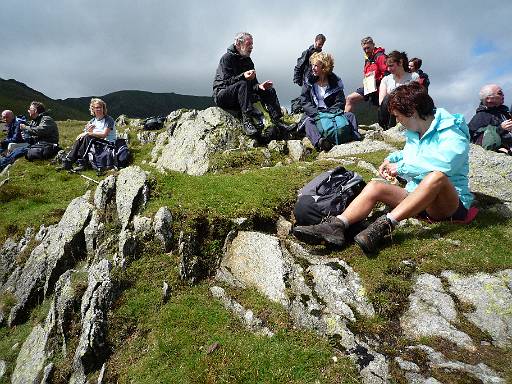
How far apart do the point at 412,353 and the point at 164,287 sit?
497cm

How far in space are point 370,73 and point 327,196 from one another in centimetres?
1396

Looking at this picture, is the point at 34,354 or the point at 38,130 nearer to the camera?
the point at 34,354

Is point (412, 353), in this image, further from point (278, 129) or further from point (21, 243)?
point (278, 129)

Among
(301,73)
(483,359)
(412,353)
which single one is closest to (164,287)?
(412,353)

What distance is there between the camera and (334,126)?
16.8 m

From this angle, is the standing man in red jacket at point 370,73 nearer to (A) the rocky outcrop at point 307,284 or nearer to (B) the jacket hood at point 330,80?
(B) the jacket hood at point 330,80

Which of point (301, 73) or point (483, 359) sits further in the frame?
point (301, 73)

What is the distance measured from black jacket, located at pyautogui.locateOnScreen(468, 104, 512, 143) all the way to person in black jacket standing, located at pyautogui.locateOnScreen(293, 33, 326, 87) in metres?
8.94

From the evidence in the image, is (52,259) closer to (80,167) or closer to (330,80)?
(80,167)

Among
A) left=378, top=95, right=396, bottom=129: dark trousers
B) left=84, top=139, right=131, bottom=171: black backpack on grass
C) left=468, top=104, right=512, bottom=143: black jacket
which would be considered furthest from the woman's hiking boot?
left=468, top=104, right=512, bottom=143: black jacket

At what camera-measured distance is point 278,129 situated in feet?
60.8

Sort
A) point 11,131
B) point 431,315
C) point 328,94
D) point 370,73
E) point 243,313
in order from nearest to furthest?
1. point 431,315
2. point 243,313
3. point 328,94
4. point 370,73
5. point 11,131

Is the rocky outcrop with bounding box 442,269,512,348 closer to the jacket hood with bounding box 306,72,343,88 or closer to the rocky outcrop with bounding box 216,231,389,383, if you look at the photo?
the rocky outcrop with bounding box 216,231,389,383

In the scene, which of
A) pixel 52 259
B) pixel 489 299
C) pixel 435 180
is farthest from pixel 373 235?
pixel 52 259
